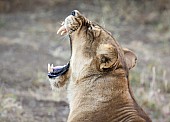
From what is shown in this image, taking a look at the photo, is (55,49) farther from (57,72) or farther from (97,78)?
(97,78)

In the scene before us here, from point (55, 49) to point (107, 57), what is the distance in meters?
5.72

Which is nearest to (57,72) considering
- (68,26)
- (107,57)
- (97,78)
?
(68,26)

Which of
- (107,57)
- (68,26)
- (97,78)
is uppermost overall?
(68,26)

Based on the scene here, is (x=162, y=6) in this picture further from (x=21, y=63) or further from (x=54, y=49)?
(x=21, y=63)

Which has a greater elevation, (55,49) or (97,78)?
(55,49)

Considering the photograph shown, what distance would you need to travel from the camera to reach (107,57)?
10.5 ft

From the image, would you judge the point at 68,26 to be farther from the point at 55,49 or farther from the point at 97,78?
the point at 55,49

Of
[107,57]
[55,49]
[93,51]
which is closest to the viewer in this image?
[107,57]

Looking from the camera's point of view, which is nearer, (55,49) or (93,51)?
Result: (93,51)

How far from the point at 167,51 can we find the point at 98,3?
2.61m

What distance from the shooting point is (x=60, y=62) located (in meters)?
7.97

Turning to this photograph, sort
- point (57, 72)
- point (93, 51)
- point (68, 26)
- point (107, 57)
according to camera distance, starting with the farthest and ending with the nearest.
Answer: point (57, 72) → point (68, 26) → point (93, 51) → point (107, 57)

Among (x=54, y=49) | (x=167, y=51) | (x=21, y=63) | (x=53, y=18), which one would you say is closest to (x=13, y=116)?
(x=21, y=63)

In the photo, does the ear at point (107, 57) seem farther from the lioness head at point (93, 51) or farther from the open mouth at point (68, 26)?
the open mouth at point (68, 26)
